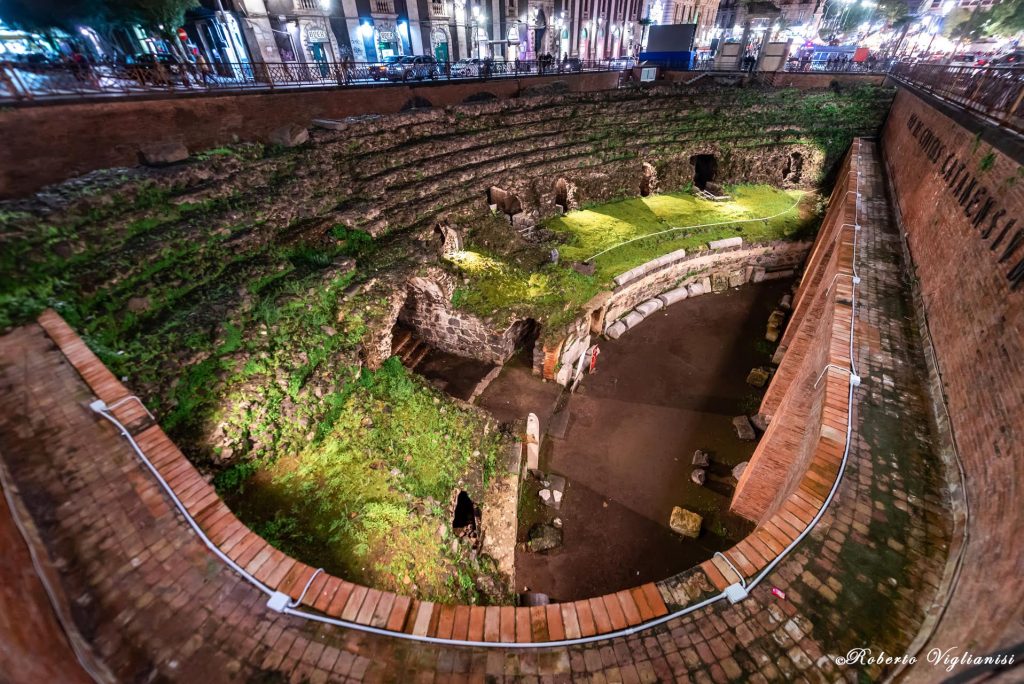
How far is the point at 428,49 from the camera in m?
23.6

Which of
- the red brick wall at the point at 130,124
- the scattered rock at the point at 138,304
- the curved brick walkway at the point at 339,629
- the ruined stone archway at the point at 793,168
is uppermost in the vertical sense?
the red brick wall at the point at 130,124

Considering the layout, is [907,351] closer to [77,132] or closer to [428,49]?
[77,132]

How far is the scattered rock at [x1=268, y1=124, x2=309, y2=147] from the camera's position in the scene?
11.0 meters

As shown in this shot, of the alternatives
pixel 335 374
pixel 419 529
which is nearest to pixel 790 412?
pixel 419 529

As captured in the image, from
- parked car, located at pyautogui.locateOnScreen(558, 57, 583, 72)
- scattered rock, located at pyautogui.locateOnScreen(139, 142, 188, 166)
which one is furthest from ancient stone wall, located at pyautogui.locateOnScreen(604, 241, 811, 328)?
parked car, located at pyautogui.locateOnScreen(558, 57, 583, 72)

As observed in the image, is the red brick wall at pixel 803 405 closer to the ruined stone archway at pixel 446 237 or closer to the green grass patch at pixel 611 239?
the green grass patch at pixel 611 239

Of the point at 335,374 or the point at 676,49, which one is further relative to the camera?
the point at 676,49

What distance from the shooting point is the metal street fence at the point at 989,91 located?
7.46 m

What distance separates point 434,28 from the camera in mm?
23203

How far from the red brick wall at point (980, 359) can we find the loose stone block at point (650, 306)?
22.4ft

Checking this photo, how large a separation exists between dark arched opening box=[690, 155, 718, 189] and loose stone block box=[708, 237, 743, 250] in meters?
5.77

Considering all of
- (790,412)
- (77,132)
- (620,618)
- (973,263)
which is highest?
(77,132)

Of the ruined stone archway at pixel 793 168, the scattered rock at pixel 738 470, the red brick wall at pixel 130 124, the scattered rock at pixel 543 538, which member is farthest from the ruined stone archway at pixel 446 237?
the ruined stone archway at pixel 793 168

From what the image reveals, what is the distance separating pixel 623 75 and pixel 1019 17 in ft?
102
